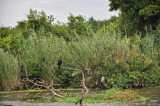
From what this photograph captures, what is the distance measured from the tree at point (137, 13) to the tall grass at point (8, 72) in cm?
1112

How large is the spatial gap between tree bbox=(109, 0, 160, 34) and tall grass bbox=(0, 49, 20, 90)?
1112 cm

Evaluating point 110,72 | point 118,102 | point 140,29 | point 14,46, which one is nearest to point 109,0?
point 140,29

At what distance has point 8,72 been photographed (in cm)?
1684

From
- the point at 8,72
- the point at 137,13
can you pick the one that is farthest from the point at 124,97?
the point at 137,13

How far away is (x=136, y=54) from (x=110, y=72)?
1802mm

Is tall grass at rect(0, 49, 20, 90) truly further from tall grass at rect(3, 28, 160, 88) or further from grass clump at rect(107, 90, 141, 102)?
grass clump at rect(107, 90, 141, 102)

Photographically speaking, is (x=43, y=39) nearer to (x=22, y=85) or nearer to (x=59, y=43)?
(x=59, y=43)

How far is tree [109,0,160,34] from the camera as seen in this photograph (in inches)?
926

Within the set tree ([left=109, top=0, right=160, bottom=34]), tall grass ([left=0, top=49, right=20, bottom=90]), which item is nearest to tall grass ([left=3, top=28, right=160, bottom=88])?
tall grass ([left=0, top=49, right=20, bottom=90])

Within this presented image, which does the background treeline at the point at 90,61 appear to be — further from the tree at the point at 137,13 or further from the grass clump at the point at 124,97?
the tree at the point at 137,13

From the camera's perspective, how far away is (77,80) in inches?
688

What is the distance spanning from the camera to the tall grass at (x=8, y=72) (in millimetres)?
16891

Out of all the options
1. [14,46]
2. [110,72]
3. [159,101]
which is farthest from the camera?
[14,46]

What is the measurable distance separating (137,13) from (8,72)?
42.3 ft
